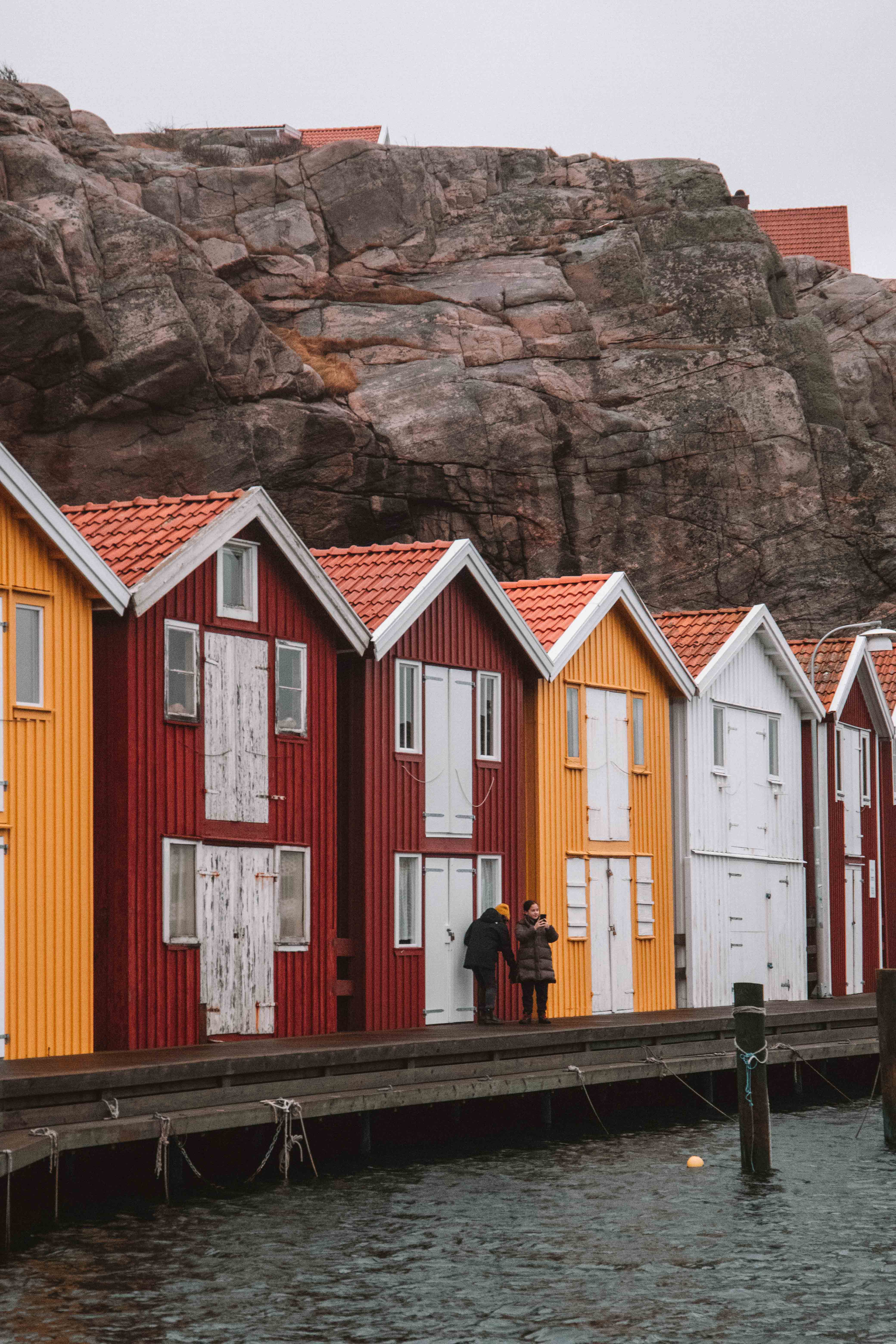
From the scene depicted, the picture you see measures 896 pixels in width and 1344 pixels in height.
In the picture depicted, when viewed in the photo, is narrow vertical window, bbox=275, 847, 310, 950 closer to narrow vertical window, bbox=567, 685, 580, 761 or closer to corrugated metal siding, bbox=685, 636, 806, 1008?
narrow vertical window, bbox=567, 685, 580, 761

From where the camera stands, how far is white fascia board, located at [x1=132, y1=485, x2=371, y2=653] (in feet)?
88.2

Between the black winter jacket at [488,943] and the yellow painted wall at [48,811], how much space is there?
7935mm

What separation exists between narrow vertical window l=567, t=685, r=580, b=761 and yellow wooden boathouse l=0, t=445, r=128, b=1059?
488 inches

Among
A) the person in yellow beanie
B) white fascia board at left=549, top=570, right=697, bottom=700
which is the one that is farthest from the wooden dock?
white fascia board at left=549, top=570, right=697, bottom=700

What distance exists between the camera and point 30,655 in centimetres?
2572

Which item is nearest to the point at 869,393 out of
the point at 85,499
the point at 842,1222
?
the point at 85,499

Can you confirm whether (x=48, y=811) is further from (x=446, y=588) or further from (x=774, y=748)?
(x=774, y=748)

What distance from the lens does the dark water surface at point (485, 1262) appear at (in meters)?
16.1

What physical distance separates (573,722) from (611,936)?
14.2ft

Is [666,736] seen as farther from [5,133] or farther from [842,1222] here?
[5,133]

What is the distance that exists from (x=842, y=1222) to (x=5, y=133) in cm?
4649

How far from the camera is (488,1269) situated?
60.4 ft

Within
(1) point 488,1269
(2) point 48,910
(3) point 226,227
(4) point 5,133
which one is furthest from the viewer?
(3) point 226,227

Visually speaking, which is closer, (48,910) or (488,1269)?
(488,1269)
